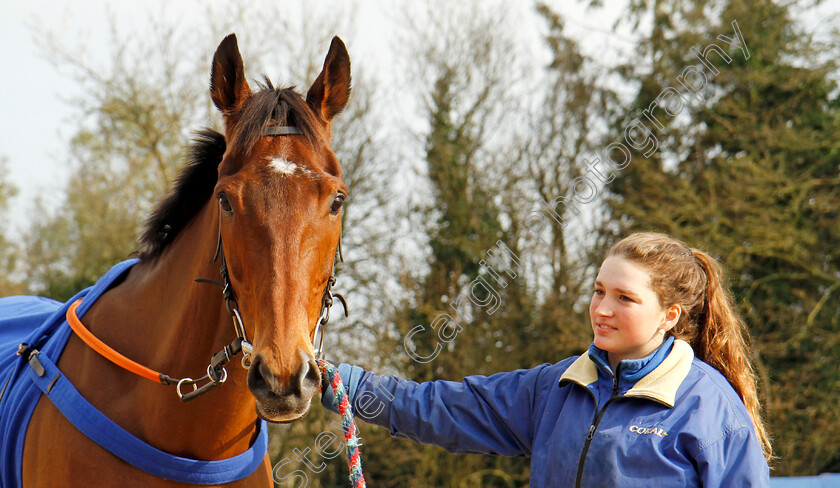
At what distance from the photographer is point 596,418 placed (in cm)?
199

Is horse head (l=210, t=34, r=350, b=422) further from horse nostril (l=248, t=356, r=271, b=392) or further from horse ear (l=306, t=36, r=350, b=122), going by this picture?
horse ear (l=306, t=36, r=350, b=122)

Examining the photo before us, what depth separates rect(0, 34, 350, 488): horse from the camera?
5.98 feet

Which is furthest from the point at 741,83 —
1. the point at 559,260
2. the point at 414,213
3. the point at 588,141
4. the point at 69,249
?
the point at 69,249

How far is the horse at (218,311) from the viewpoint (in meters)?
1.82

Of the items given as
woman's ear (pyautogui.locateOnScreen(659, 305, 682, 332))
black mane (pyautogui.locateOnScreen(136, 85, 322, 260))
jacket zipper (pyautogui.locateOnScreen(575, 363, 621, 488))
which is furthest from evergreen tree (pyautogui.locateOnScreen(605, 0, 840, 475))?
black mane (pyautogui.locateOnScreen(136, 85, 322, 260))

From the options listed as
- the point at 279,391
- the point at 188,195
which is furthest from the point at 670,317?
the point at 188,195

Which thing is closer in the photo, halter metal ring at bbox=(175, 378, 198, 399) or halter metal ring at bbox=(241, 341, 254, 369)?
halter metal ring at bbox=(241, 341, 254, 369)

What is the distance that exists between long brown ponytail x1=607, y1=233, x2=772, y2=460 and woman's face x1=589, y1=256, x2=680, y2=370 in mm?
33

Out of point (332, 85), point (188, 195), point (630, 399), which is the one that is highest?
point (332, 85)

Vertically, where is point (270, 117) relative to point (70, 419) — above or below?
above

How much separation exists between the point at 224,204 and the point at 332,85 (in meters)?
0.65

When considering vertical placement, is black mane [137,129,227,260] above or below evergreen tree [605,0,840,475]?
below

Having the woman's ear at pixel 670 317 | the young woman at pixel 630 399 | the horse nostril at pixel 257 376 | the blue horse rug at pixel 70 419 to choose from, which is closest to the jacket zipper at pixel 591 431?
the young woman at pixel 630 399

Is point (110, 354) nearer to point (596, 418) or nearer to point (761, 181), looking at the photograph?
point (596, 418)
